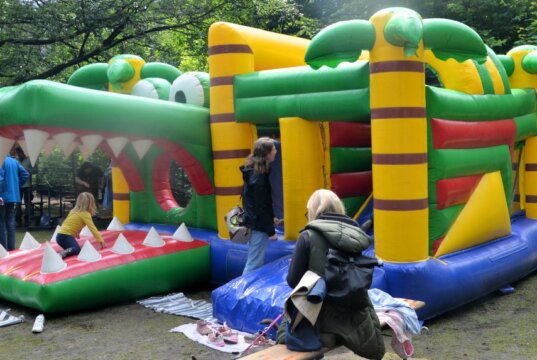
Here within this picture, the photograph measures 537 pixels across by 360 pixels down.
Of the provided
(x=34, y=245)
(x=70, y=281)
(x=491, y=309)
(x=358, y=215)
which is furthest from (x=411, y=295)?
(x=34, y=245)

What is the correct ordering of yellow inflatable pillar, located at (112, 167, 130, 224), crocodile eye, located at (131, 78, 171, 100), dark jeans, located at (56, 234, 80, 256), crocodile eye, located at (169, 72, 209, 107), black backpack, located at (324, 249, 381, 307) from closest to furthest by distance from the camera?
black backpack, located at (324, 249, 381, 307)
dark jeans, located at (56, 234, 80, 256)
crocodile eye, located at (169, 72, 209, 107)
crocodile eye, located at (131, 78, 171, 100)
yellow inflatable pillar, located at (112, 167, 130, 224)

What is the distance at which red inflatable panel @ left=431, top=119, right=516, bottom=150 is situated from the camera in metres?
4.89

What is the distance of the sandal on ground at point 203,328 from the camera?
449 centimetres

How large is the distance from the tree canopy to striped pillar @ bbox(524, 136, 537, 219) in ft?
19.1

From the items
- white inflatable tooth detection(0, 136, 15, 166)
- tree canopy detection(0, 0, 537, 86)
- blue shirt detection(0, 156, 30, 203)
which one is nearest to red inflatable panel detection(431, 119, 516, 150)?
white inflatable tooth detection(0, 136, 15, 166)

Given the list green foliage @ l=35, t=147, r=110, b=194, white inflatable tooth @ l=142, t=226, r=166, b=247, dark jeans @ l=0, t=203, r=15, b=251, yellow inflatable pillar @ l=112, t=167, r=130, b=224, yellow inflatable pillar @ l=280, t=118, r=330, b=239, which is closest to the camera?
yellow inflatable pillar @ l=280, t=118, r=330, b=239

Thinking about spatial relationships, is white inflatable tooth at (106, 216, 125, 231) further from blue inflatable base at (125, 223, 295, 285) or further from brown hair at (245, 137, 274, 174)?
brown hair at (245, 137, 274, 174)

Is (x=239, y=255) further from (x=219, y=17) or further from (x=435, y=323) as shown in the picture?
(x=219, y=17)

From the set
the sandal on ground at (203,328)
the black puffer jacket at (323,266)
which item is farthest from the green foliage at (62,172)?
the black puffer jacket at (323,266)

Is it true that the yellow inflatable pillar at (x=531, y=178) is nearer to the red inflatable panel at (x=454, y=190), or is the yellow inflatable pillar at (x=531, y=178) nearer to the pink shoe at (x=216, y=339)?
the red inflatable panel at (x=454, y=190)

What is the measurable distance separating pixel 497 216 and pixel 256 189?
2.22 metres

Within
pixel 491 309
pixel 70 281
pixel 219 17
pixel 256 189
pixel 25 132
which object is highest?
pixel 219 17

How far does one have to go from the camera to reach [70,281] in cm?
504

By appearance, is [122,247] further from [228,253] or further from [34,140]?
[34,140]
